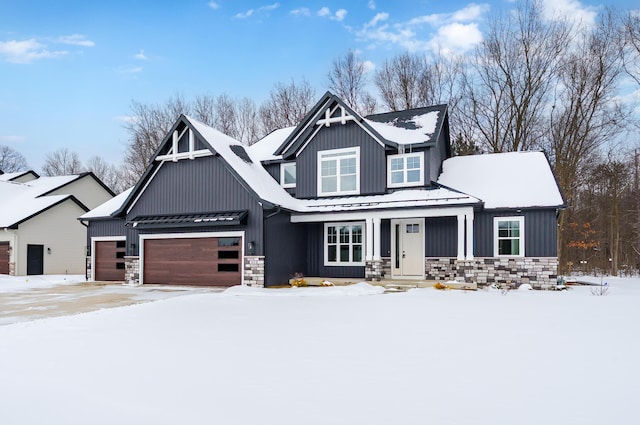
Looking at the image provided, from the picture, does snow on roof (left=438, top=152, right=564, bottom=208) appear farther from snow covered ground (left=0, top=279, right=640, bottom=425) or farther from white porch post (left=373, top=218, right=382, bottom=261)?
snow covered ground (left=0, top=279, right=640, bottom=425)

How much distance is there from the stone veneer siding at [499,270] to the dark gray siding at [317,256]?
334 centimetres

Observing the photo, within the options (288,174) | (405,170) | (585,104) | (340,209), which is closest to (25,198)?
(288,174)

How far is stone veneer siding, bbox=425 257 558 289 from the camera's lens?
14562 millimetres

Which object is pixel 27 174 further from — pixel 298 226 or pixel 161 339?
pixel 161 339

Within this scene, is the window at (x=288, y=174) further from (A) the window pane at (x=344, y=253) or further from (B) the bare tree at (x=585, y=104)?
(B) the bare tree at (x=585, y=104)

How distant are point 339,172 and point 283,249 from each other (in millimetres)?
3638

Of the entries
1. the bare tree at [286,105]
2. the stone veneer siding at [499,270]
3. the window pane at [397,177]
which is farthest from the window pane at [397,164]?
the bare tree at [286,105]

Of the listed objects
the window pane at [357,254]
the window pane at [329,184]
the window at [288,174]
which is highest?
the window at [288,174]

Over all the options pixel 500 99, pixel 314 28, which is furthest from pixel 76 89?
pixel 500 99

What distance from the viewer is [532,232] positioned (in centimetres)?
1489

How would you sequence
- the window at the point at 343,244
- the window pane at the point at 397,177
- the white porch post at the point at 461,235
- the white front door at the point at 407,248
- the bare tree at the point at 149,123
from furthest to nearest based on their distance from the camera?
1. the bare tree at the point at 149,123
2. the window at the point at 343,244
3. the window pane at the point at 397,177
4. the white front door at the point at 407,248
5. the white porch post at the point at 461,235

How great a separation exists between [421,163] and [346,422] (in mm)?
13435

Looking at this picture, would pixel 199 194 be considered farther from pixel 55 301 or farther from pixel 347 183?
pixel 55 301

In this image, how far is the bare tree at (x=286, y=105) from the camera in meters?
32.3
